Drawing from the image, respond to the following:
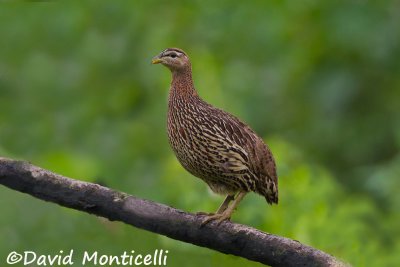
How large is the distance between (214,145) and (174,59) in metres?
0.44

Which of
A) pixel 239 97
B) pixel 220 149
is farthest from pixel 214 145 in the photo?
pixel 239 97

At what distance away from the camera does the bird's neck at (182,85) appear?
571cm

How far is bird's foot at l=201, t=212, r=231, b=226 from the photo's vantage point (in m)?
5.27

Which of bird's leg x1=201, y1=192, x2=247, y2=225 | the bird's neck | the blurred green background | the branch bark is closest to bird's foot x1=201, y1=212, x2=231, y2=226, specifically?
bird's leg x1=201, y1=192, x2=247, y2=225

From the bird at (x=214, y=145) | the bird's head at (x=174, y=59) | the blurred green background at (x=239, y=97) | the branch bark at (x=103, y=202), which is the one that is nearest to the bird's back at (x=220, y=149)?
the bird at (x=214, y=145)

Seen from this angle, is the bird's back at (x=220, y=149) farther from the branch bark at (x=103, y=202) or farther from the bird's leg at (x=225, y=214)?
the branch bark at (x=103, y=202)

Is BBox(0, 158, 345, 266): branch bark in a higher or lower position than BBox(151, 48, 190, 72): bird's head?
lower

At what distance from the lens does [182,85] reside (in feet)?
18.9

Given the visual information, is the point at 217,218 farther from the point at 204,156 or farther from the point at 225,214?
the point at 204,156

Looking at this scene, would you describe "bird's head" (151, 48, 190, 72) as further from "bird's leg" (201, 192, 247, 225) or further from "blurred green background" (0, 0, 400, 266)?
"blurred green background" (0, 0, 400, 266)

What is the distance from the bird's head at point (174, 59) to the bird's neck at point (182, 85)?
3 centimetres

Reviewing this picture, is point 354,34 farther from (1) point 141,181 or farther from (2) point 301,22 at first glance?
(1) point 141,181

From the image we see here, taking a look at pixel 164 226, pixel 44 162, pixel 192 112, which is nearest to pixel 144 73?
pixel 44 162

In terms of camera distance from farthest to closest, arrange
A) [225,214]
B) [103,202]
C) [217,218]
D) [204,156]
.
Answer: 1. [204,156]
2. [225,214]
3. [217,218]
4. [103,202]
